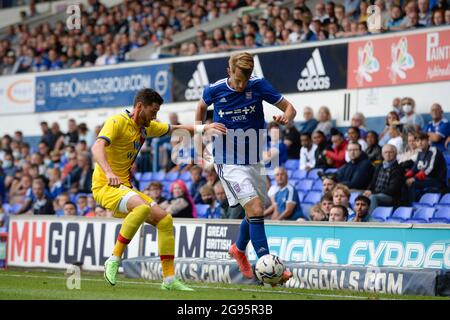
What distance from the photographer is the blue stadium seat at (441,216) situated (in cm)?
1512

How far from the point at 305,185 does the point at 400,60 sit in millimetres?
3395

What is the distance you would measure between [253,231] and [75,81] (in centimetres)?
1683

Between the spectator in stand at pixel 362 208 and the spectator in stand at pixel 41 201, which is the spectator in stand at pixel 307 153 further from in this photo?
the spectator in stand at pixel 41 201

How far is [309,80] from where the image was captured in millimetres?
21688

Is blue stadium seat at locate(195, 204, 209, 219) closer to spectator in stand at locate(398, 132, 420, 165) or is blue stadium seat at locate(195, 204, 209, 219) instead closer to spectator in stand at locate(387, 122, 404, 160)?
spectator in stand at locate(387, 122, 404, 160)

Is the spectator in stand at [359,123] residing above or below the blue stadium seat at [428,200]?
above

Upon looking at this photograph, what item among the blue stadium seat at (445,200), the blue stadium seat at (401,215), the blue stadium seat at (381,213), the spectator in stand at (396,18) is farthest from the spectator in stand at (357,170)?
the spectator in stand at (396,18)

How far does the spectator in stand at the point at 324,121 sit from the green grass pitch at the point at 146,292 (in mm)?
7158

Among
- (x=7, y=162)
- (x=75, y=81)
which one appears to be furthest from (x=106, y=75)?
(x=7, y=162)

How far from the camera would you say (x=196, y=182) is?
64.3 ft

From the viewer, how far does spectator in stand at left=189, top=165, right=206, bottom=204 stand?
63.6 ft

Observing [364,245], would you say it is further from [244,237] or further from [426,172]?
[426,172]

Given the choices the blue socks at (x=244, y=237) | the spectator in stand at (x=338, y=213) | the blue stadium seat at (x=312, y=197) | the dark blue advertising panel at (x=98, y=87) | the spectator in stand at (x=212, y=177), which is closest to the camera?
the blue socks at (x=244, y=237)

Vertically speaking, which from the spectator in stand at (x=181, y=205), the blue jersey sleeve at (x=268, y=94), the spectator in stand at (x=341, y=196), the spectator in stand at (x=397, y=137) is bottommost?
the spectator in stand at (x=181, y=205)
